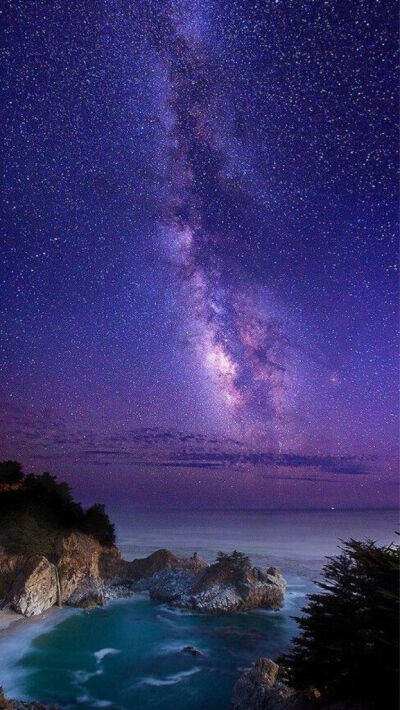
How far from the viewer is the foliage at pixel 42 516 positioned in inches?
1700

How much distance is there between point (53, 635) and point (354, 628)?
2931 centimetres

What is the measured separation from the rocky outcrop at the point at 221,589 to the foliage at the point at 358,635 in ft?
95.2

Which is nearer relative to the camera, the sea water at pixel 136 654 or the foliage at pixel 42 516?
the sea water at pixel 136 654

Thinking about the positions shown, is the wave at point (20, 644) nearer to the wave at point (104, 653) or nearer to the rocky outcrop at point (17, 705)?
the rocky outcrop at point (17, 705)

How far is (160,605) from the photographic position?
142 feet

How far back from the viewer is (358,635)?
45.4ft

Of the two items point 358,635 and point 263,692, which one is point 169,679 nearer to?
point 263,692

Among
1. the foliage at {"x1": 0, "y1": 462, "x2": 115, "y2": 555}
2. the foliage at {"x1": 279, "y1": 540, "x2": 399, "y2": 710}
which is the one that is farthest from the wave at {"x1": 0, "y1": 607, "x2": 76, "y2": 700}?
the foliage at {"x1": 279, "y1": 540, "x2": 399, "y2": 710}

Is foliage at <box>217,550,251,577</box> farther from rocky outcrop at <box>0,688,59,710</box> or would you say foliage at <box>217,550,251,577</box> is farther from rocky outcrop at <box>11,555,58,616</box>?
rocky outcrop at <box>0,688,59,710</box>

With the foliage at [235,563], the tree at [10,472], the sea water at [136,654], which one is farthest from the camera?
the tree at [10,472]

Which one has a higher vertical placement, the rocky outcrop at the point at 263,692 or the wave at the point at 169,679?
the rocky outcrop at the point at 263,692

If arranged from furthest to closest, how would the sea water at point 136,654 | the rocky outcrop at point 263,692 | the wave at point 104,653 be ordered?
the wave at point 104,653 → the sea water at point 136,654 → the rocky outcrop at point 263,692

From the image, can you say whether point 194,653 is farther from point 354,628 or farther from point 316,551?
point 316,551

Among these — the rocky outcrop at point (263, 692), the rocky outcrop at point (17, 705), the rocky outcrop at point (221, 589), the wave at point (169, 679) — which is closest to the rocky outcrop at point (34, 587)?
the rocky outcrop at point (221, 589)
